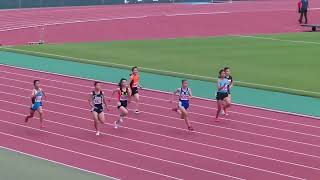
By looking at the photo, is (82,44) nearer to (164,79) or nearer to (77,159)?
(164,79)

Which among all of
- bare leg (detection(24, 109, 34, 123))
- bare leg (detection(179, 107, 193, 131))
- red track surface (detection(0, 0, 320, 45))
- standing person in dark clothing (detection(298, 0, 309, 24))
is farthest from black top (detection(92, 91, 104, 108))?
standing person in dark clothing (detection(298, 0, 309, 24))

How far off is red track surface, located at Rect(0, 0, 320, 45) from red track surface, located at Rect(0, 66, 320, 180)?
16305 mm

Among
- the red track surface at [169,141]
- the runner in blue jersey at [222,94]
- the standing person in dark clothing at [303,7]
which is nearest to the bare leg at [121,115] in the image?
the red track surface at [169,141]

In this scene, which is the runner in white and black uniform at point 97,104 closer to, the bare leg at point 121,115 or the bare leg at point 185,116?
the bare leg at point 121,115

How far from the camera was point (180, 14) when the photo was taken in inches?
1845

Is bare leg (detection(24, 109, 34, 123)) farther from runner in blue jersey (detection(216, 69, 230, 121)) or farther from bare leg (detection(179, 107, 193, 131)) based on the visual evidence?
runner in blue jersey (detection(216, 69, 230, 121))

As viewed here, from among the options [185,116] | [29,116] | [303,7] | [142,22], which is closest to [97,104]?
[29,116]

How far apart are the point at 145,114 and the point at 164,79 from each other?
210 inches

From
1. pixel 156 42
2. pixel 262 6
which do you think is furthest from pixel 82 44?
pixel 262 6

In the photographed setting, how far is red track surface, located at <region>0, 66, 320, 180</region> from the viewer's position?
44.1 ft

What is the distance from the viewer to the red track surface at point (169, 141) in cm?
1344

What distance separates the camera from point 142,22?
42.2 metres

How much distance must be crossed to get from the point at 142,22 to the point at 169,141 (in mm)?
27105

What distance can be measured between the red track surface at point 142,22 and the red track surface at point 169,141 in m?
16.3
